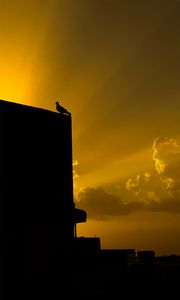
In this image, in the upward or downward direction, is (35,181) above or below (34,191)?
above

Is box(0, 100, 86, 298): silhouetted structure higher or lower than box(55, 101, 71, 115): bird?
lower

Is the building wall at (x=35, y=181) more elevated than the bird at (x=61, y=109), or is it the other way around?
the bird at (x=61, y=109)

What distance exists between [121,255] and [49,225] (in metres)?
6.65

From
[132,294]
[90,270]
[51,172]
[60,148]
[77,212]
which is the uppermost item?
[60,148]

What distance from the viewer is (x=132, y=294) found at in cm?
1936

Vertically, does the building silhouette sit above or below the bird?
below

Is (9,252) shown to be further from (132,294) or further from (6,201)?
(132,294)

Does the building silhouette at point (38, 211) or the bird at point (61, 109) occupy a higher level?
the bird at point (61, 109)

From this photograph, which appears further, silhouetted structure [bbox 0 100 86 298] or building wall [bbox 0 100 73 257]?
building wall [bbox 0 100 73 257]

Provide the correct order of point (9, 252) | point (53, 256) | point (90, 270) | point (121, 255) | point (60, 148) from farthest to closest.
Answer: point (121, 255) < point (90, 270) < point (60, 148) < point (53, 256) < point (9, 252)

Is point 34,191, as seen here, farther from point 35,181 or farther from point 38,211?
point 38,211

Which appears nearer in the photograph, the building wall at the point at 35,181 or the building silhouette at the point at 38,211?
the building silhouette at the point at 38,211

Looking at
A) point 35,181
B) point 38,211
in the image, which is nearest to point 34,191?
point 35,181

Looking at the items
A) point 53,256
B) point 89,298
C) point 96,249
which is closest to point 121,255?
point 96,249
